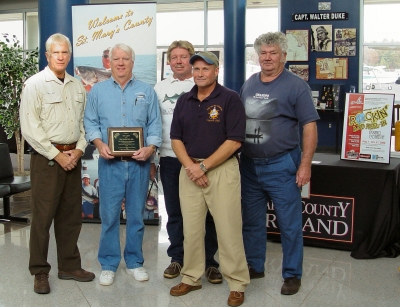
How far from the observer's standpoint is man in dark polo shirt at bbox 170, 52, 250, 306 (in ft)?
9.64

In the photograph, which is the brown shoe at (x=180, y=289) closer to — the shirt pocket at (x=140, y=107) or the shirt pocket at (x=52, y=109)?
the shirt pocket at (x=140, y=107)

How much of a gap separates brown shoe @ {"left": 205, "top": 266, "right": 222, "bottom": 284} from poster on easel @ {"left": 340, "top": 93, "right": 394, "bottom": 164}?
157cm

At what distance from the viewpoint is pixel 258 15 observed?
11.6 m

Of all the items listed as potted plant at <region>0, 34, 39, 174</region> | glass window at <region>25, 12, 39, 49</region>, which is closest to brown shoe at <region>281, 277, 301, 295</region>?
potted plant at <region>0, 34, 39, 174</region>

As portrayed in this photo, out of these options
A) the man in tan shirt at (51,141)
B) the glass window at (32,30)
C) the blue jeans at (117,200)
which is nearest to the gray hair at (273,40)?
the blue jeans at (117,200)

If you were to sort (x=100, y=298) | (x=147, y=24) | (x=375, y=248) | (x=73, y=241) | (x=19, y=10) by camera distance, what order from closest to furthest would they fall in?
1. (x=100, y=298)
2. (x=73, y=241)
3. (x=375, y=248)
4. (x=147, y=24)
5. (x=19, y=10)

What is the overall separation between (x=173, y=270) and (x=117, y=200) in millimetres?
626

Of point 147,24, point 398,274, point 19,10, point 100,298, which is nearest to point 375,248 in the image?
point 398,274

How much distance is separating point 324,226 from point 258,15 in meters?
8.41

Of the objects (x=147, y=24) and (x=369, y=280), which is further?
(x=147, y=24)

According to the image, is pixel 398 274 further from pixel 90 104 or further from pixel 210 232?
pixel 90 104

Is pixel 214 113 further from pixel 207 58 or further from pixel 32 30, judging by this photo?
pixel 32 30

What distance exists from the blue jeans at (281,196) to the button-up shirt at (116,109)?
0.65 meters

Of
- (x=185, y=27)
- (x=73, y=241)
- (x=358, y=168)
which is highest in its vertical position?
(x=185, y=27)
